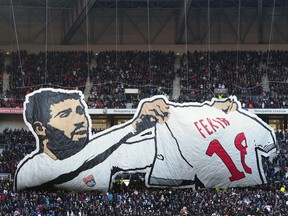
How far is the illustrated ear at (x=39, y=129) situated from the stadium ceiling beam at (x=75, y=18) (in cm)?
1396

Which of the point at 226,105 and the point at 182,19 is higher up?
the point at 182,19

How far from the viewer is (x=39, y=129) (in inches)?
1455

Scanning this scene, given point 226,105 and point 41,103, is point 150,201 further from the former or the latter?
point 41,103

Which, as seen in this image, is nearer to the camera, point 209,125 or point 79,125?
point 79,125

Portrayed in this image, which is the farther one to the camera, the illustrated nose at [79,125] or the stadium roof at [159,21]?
the stadium roof at [159,21]

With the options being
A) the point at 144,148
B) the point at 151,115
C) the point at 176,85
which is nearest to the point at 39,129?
the point at 144,148

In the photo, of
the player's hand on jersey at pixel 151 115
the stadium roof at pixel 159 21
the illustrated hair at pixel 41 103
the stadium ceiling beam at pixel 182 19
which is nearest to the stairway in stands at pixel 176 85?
the stadium ceiling beam at pixel 182 19

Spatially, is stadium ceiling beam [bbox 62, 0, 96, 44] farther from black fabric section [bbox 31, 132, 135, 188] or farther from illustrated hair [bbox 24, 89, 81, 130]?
black fabric section [bbox 31, 132, 135, 188]

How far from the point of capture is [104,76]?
169 ft

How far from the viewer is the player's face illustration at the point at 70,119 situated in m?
37.2

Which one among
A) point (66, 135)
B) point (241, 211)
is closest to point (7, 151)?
point (66, 135)

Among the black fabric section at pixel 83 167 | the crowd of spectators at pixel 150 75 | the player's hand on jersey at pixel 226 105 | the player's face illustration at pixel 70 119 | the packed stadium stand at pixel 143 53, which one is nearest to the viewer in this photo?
the black fabric section at pixel 83 167

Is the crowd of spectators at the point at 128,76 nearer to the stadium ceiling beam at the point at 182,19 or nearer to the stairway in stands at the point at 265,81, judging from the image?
the stadium ceiling beam at the point at 182,19

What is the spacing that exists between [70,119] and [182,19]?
709 inches
